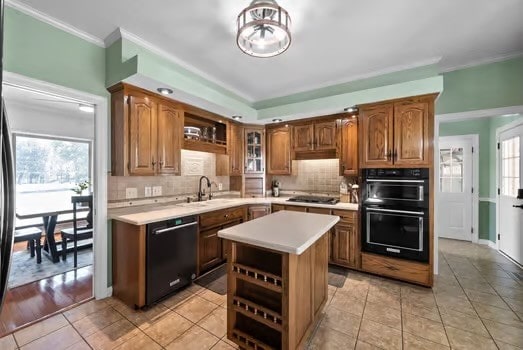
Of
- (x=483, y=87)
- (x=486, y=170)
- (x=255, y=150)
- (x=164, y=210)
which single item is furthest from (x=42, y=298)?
(x=486, y=170)

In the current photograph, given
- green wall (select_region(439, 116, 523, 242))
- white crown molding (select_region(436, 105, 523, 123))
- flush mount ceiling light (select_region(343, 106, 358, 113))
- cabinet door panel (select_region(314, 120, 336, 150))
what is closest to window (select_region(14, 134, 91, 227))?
cabinet door panel (select_region(314, 120, 336, 150))

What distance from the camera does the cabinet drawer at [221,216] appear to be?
2855 millimetres

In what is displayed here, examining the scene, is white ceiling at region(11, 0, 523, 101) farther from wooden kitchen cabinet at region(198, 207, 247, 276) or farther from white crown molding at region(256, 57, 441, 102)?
wooden kitchen cabinet at region(198, 207, 247, 276)

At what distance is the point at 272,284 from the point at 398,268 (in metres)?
2.08

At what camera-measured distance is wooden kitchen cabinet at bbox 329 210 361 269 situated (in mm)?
3029

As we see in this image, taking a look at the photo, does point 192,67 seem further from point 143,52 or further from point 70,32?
point 70,32

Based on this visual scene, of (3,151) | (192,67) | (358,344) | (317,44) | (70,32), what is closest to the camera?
(3,151)

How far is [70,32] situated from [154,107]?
3.13 ft

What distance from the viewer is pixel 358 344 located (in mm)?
1791

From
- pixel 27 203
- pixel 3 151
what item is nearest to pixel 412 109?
pixel 3 151

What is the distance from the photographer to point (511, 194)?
3455mm

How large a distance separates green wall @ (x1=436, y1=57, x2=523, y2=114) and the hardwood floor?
4.99 m

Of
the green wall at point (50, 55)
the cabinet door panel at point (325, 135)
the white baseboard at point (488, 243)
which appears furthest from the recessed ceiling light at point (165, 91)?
the white baseboard at point (488, 243)

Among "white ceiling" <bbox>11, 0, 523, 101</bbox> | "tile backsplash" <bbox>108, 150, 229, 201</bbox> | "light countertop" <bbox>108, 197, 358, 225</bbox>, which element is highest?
"white ceiling" <bbox>11, 0, 523, 101</bbox>
